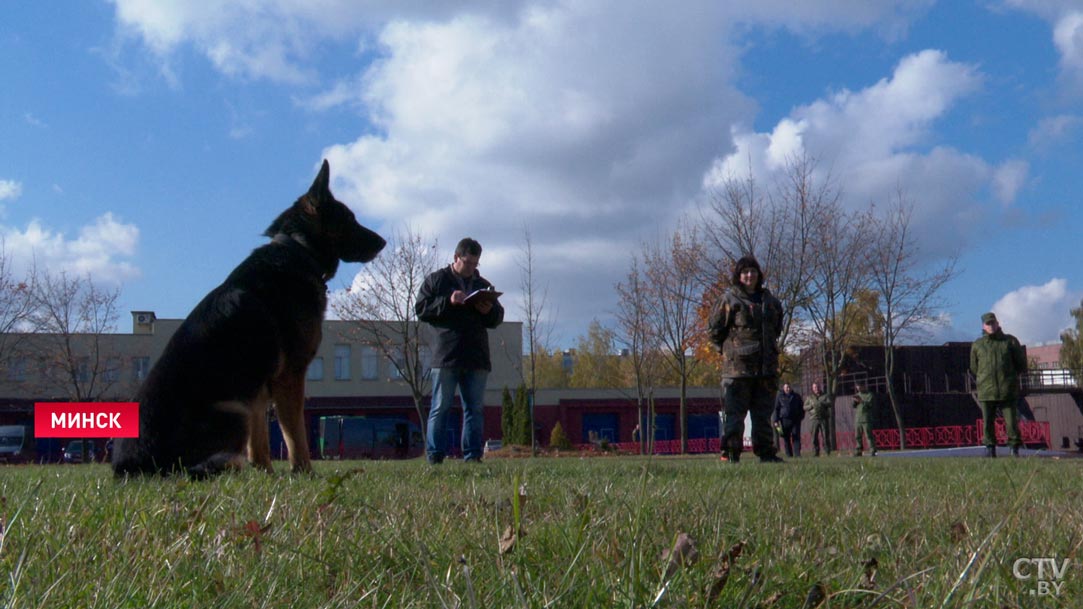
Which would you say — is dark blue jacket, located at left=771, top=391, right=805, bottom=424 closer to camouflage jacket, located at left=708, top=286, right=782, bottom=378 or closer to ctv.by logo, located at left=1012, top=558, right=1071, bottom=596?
camouflage jacket, located at left=708, top=286, right=782, bottom=378

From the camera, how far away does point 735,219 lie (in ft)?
99.2

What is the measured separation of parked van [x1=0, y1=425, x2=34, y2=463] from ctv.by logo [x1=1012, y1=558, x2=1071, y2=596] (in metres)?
51.8

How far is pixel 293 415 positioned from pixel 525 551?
373 cm

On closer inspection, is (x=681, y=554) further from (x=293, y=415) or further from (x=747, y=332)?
(x=747, y=332)

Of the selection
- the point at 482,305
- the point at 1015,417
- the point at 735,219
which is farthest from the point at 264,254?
the point at 735,219

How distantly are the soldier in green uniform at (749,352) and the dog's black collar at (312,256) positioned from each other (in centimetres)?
484

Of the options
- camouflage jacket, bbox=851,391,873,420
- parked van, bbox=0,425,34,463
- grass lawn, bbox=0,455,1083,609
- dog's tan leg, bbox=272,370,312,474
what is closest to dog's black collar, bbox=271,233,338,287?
dog's tan leg, bbox=272,370,312,474

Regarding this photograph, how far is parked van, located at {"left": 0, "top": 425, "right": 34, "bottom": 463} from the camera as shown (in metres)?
46.2

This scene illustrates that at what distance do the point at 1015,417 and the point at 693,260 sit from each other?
19151 mm

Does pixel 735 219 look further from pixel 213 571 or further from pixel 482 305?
pixel 213 571

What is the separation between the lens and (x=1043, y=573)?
2.01 m

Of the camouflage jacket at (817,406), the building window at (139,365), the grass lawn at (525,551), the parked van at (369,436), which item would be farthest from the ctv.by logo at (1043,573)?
the building window at (139,365)

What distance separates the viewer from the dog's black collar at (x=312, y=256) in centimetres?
570

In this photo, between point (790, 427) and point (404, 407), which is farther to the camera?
point (404, 407)
